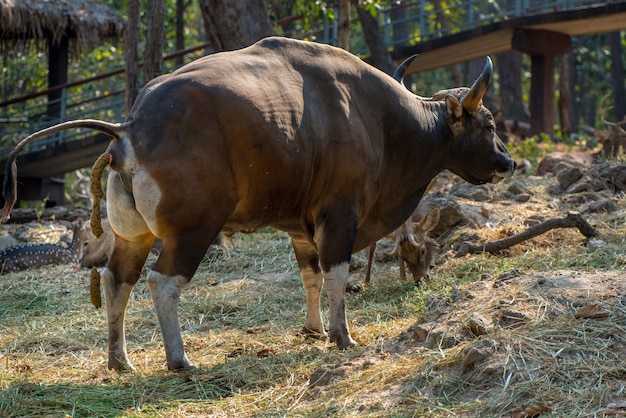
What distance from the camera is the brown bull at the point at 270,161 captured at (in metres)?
5.79

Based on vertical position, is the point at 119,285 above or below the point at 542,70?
above

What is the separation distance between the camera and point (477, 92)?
24.1 ft

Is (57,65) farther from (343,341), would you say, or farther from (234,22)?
(343,341)

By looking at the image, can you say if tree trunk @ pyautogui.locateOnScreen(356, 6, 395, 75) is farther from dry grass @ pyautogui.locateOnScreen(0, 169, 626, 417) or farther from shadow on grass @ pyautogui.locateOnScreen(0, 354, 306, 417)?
shadow on grass @ pyautogui.locateOnScreen(0, 354, 306, 417)

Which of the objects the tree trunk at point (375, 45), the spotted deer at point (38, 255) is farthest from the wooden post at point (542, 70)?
the spotted deer at point (38, 255)

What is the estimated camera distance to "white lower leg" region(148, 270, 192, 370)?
5836 millimetres

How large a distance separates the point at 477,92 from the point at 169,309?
3106 millimetres

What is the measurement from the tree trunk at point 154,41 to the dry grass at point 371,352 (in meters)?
3.67

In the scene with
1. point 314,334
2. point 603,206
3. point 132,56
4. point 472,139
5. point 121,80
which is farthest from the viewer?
point 121,80

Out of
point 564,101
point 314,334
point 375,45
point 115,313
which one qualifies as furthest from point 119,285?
point 564,101

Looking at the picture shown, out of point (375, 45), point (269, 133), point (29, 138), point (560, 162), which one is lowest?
point (560, 162)

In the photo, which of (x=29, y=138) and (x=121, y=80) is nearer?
(x=29, y=138)

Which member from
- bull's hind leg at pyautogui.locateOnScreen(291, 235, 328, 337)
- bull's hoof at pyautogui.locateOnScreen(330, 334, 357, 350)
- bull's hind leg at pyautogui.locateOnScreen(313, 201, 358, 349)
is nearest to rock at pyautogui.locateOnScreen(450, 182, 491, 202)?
bull's hind leg at pyautogui.locateOnScreen(291, 235, 328, 337)

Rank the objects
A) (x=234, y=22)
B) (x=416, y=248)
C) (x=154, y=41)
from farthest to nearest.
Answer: (x=234, y=22) → (x=154, y=41) → (x=416, y=248)
